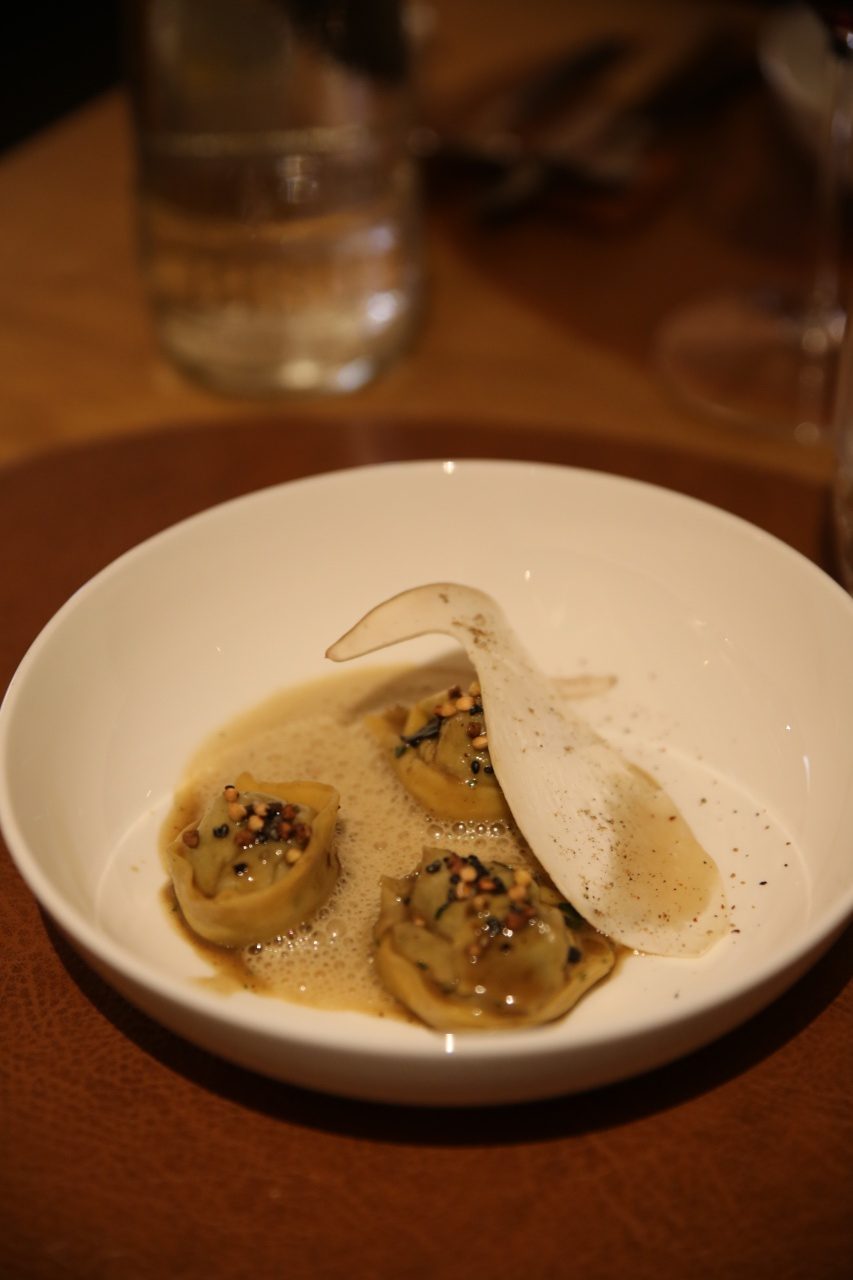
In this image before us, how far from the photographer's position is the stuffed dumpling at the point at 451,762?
1.07 meters

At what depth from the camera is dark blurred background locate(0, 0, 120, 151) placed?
2.62 metres

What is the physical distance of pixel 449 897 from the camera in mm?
929

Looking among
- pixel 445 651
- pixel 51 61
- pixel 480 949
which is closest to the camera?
pixel 480 949

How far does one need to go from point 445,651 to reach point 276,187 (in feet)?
2.45

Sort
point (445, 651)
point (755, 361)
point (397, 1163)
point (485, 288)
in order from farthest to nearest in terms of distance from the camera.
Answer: point (485, 288) < point (755, 361) < point (445, 651) < point (397, 1163)

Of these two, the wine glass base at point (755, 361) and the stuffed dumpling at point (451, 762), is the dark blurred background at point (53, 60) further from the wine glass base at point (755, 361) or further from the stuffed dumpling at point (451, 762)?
the stuffed dumpling at point (451, 762)

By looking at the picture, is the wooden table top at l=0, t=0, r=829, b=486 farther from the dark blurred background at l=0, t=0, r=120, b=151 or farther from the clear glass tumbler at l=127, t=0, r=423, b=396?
the dark blurred background at l=0, t=0, r=120, b=151

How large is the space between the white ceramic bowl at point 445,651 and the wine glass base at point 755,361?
0.55m

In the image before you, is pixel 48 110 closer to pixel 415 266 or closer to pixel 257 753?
pixel 415 266

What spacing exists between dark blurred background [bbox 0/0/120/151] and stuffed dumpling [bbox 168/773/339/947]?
1.96 metres

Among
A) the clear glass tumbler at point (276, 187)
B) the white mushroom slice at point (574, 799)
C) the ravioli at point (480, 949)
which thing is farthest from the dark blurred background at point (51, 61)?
the ravioli at point (480, 949)

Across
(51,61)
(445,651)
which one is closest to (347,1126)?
(445,651)

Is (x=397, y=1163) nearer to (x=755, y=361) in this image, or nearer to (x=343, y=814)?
(x=343, y=814)

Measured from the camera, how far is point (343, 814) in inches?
42.9
